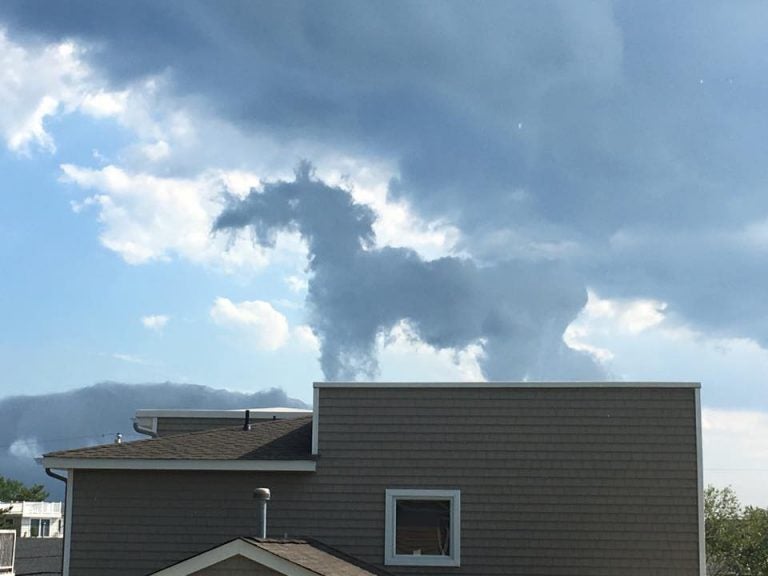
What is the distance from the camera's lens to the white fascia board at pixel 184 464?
17328mm

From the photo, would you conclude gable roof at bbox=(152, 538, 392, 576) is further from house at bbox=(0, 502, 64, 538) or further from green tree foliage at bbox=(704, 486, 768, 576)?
house at bbox=(0, 502, 64, 538)

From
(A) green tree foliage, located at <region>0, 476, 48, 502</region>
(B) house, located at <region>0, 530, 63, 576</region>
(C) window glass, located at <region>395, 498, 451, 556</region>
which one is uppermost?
(A) green tree foliage, located at <region>0, 476, 48, 502</region>

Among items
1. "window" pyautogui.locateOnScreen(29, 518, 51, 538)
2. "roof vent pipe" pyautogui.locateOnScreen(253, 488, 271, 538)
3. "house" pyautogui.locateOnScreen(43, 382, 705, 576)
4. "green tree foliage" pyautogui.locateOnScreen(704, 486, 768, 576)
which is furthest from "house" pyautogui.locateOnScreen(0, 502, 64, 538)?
"roof vent pipe" pyautogui.locateOnScreen(253, 488, 271, 538)

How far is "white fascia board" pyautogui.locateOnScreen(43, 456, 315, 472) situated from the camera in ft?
56.9

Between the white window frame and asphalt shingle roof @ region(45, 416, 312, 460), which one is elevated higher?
asphalt shingle roof @ region(45, 416, 312, 460)

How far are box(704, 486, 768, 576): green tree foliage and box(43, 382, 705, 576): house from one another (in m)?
16.7

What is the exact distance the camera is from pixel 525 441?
1758cm

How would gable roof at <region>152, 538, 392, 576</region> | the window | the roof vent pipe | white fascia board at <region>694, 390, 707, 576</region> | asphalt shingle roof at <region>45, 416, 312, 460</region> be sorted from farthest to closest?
the window
asphalt shingle roof at <region>45, 416, 312, 460</region>
white fascia board at <region>694, 390, 707, 576</region>
the roof vent pipe
gable roof at <region>152, 538, 392, 576</region>

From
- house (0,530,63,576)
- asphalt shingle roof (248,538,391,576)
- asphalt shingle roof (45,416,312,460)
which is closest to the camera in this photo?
asphalt shingle roof (248,538,391,576)

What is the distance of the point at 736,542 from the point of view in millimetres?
34312

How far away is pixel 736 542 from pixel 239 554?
81.7 ft

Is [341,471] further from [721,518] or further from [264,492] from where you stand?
[721,518]

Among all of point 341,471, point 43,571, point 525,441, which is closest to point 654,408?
point 525,441

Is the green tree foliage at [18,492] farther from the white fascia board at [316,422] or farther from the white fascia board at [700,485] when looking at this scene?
the white fascia board at [700,485]
